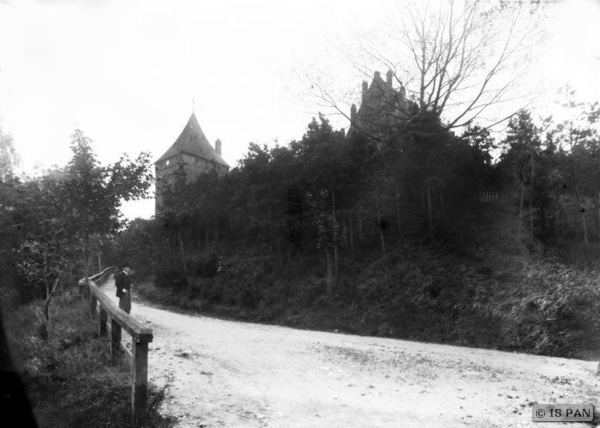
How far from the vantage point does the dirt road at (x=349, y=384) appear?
433 centimetres

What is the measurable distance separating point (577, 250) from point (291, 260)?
12421 mm

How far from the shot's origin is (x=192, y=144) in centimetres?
4981

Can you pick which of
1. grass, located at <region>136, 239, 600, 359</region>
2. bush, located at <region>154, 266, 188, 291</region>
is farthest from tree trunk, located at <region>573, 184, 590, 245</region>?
bush, located at <region>154, 266, 188, 291</region>

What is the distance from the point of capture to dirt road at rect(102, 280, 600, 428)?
4328 millimetres

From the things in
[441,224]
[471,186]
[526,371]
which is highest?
[471,186]

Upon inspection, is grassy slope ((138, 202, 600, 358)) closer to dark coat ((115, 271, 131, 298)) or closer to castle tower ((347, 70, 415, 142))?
castle tower ((347, 70, 415, 142))

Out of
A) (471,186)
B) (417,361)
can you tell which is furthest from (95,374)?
(471,186)

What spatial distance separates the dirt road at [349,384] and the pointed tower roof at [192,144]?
142 feet

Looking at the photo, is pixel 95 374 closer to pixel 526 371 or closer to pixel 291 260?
pixel 526 371

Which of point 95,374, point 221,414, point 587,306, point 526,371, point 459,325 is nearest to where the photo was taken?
point 221,414

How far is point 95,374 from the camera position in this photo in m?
5.23

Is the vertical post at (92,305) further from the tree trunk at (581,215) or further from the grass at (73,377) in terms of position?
the tree trunk at (581,215)

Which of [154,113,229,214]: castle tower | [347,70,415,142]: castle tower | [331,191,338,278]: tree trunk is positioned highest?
[154,113,229,214]: castle tower

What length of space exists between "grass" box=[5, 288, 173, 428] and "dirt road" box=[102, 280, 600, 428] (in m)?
0.49
